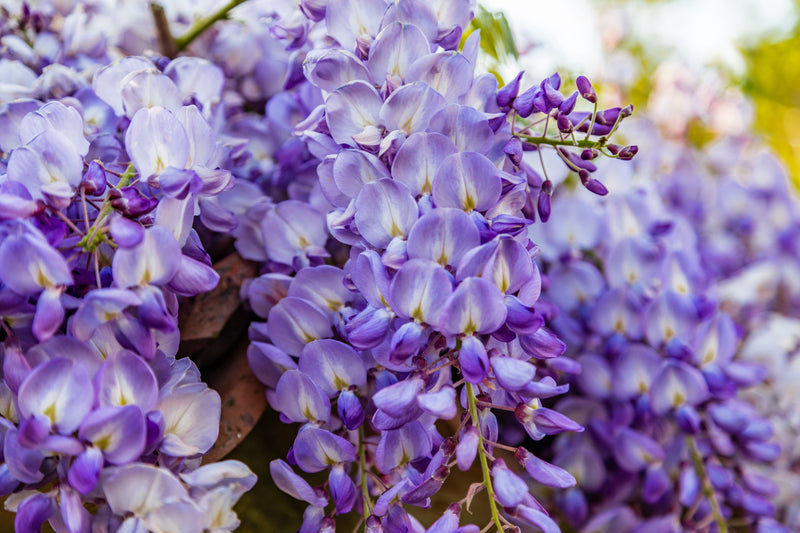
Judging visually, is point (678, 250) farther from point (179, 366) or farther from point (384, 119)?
point (179, 366)

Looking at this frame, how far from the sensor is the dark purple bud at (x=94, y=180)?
39 centimetres

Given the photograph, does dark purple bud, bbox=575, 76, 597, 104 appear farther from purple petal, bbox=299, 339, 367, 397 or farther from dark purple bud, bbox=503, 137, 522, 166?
purple petal, bbox=299, 339, 367, 397

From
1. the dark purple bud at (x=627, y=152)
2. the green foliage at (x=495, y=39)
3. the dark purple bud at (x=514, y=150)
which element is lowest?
the dark purple bud at (x=514, y=150)

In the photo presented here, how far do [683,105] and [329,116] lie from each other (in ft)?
3.00

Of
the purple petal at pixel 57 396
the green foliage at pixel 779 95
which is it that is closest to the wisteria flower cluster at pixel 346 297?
the purple petal at pixel 57 396

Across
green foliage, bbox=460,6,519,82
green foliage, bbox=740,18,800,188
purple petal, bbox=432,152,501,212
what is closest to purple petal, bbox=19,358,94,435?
purple petal, bbox=432,152,501,212

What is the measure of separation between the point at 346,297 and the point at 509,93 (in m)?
0.18

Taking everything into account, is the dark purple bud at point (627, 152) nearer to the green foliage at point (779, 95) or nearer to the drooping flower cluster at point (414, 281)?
the drooping flower cluster at point (414, 281)

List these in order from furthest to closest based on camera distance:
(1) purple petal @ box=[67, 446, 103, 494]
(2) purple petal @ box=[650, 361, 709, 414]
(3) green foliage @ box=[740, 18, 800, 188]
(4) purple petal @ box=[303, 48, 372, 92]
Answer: (3) green foliage @ box=[740, 18, 800, 188] → (2) purple petal @ box=[650, 361, 709, 414] → (4) purple petal @ box=[303, 48, 372, 92] → (1) purple petal @ box=[67, 446, 103, 494]

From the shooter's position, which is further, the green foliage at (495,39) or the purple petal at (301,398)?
the green foliage at (495,39)

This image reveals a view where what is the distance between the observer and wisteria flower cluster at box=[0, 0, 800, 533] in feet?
1.19

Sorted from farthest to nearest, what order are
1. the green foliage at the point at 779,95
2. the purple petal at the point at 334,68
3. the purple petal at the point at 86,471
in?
the green foliage at the point at 779,95 < the purple petal at the point at 334,68 < the purple petal at the point at 86,471

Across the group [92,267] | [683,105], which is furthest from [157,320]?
[683,105]

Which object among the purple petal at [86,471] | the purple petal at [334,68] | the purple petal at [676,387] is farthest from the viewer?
the purple petal at [676,387]
